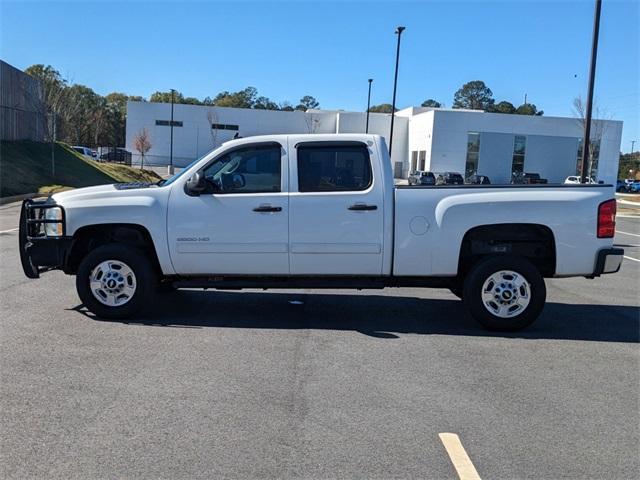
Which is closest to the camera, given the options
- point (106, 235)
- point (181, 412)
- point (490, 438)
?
point (490, 438)

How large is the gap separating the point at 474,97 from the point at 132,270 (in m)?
149

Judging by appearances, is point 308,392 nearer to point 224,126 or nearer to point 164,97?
point 224,126

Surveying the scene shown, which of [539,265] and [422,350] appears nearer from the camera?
[422,350]

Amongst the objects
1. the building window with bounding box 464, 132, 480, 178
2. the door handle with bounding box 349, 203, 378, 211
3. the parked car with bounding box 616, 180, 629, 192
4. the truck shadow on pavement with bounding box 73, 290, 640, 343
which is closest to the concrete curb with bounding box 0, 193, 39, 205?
the truck shadow on pavement with bounding box 73, 290, 640, 343

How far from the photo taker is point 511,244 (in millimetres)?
7148

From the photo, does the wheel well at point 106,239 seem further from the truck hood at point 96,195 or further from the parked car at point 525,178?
the parked car at point 525,178

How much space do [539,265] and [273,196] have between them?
3209 millimetres

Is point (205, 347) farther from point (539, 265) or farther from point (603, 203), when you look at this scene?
point (603, 203)

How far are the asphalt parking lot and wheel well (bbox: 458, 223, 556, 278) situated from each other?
0.78 m

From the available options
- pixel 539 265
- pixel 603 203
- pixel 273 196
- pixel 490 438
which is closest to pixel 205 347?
pixel 273 196

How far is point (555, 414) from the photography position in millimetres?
4648

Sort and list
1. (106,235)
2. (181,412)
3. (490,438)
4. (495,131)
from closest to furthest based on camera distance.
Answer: (490,438), (181,412), (106,235), (495,131)

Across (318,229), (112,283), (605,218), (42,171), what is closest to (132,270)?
(112,283)

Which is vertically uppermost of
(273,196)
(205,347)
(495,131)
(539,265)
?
(495,131)
